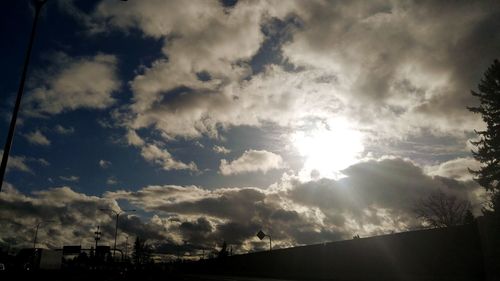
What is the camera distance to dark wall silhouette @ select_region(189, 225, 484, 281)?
22609 mm

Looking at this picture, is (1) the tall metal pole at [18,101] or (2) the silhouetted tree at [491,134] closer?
(1) the tall metal pole at [18,101]

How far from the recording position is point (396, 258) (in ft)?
93.2

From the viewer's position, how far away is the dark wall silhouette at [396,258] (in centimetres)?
2261

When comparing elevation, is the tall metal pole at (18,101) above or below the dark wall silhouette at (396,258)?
above

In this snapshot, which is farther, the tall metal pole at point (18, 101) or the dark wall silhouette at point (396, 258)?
the dark wall silhouette at point (396, 258)

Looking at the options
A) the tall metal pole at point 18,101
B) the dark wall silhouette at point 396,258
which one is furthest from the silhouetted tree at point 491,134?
the tall metal pole at point 18,101

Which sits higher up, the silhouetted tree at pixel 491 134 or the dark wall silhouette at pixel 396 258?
the silhouetted tree at pixel 491 134

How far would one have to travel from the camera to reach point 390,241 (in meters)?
29.5

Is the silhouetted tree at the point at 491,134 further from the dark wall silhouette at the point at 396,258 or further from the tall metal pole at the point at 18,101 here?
the tall metal pole at the point at 18,101

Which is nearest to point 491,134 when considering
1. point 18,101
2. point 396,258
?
point 396,258

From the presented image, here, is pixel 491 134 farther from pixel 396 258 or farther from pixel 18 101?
pixel 18 101

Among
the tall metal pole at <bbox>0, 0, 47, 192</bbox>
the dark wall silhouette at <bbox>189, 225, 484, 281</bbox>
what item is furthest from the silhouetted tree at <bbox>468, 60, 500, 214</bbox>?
the tall metal pole at <bbox>0, 0, 47, 192</bbox>

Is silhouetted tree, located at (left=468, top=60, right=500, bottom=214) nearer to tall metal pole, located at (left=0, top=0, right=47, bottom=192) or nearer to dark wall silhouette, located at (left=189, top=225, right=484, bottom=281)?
dark wall silhouette, located at (left=189, top=225, right=484, bottom=281)

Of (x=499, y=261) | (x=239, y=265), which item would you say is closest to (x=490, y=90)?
(x=499, y=261)
